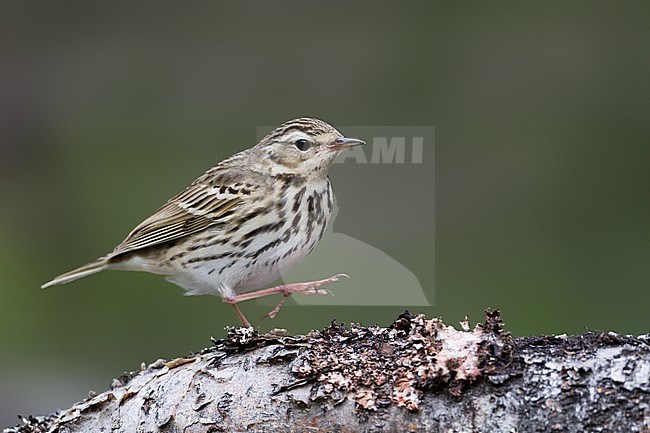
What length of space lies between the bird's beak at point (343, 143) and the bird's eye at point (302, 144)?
117mm

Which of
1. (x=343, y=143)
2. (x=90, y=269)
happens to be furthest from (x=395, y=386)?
(x=90, y=269)

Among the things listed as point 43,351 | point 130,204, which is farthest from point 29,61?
point 43,351

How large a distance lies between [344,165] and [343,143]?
1801 mm

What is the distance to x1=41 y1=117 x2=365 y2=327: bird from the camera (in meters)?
5.18

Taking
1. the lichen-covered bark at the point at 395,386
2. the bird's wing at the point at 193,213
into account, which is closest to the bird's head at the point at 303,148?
the bird's wing at the point at 193,213

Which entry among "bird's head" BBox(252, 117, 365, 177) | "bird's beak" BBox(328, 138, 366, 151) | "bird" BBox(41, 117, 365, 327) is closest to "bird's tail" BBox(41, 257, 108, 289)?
"bird" BBox(41, 117, 365, 327)

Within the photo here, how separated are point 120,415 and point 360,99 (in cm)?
517

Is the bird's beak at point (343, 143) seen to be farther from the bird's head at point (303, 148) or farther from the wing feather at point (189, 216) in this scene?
the wing feather at point (189, 216)

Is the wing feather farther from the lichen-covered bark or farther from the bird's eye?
the lichen-covered bark

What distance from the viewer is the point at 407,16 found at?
9.09 m

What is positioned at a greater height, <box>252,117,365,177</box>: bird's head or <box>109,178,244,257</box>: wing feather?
<box>252,117,365,177</box>: bird's head

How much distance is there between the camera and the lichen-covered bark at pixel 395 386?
309 cm

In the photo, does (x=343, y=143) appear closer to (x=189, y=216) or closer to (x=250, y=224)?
(x=250, y=224)

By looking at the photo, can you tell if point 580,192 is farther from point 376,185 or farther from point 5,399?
point 5,399
